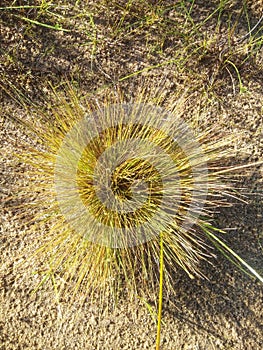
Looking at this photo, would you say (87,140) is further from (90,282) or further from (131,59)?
(90,282)

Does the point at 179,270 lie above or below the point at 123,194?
below

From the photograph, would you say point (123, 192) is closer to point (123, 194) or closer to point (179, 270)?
point (123, 194)

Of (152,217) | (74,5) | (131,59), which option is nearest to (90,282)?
(152,217)

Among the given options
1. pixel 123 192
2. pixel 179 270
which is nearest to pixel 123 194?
pixel 123 192

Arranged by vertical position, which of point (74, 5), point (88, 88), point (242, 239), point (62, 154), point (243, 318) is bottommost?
point (243, 318)
